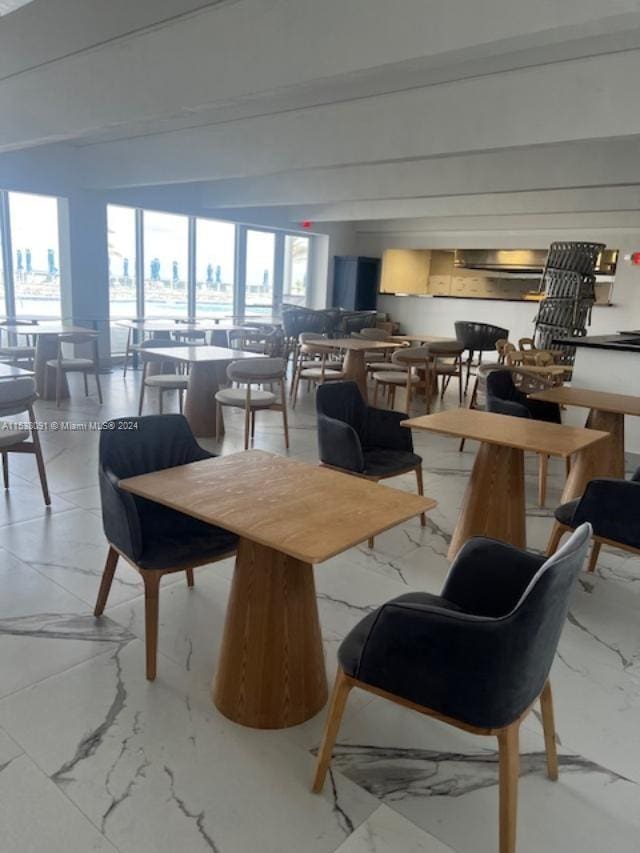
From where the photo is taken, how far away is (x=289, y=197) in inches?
348

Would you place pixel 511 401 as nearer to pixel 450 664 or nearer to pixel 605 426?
pixel 605 426

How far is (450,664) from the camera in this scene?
1.42 metres

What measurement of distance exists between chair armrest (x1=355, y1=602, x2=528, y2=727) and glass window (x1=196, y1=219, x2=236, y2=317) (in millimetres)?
9720

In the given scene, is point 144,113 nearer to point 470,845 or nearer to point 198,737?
point 198,737

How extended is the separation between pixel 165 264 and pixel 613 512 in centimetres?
885

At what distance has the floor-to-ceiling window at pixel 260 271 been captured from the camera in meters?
11.2

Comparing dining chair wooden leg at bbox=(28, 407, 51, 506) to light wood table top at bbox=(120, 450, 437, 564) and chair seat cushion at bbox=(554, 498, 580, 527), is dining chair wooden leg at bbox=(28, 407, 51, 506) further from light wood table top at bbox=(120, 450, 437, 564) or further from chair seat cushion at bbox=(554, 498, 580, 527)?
chair seat cushion at bbox=(554, 498, 580, 527)

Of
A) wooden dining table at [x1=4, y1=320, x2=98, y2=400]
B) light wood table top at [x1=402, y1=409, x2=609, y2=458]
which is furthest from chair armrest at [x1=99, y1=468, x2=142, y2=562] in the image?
wooden dining table at [x1=4, y1=320, x2=98, y2=400]

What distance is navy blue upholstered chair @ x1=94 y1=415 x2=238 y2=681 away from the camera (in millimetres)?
2062

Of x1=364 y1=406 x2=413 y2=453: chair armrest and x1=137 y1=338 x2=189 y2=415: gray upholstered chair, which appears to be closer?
x1=364 y1=406 x2=413 y2=453: chair armrest

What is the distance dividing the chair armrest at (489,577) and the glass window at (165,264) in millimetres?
8887

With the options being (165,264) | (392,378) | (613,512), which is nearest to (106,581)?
(613,512)

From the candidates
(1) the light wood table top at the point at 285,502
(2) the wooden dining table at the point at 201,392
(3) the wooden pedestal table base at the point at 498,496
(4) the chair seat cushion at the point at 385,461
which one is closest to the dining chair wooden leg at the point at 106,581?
(1) the light wood table top at the point at 285,502

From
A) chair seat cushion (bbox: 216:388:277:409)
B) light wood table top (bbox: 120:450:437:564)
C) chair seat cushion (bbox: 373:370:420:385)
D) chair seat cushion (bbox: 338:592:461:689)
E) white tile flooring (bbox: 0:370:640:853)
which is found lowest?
white tile flooring (bbox: 0:370:640:853)
